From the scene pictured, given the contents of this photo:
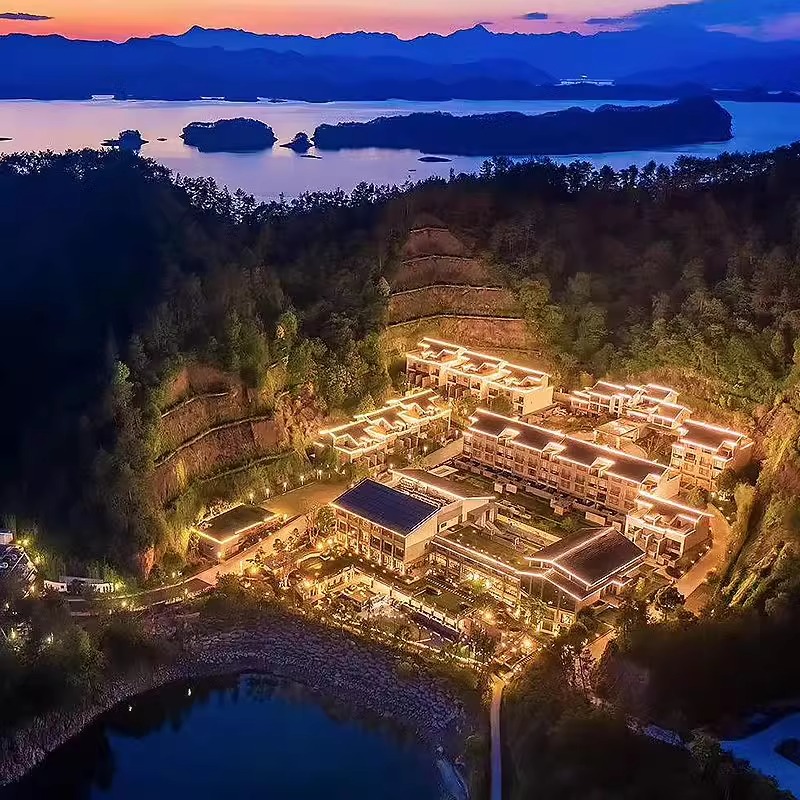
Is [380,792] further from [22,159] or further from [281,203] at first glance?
[22,159]

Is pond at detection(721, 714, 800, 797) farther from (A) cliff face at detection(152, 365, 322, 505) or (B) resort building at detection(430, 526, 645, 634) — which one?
(A) cliff face at detection(152, 365, 322, 505)

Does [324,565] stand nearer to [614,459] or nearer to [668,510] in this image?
[614,459]

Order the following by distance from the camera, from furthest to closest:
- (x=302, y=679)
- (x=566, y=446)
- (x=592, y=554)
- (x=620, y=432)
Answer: (x=620, y=432) < (x=566, y=446) < (x=592, y=554) < (x=302, y=679)

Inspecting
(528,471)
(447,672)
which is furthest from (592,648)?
(528,471)

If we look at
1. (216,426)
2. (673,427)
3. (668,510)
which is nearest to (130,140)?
(216,426)

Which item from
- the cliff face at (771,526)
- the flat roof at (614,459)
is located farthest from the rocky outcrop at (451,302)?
the cliff face at (771,526)
